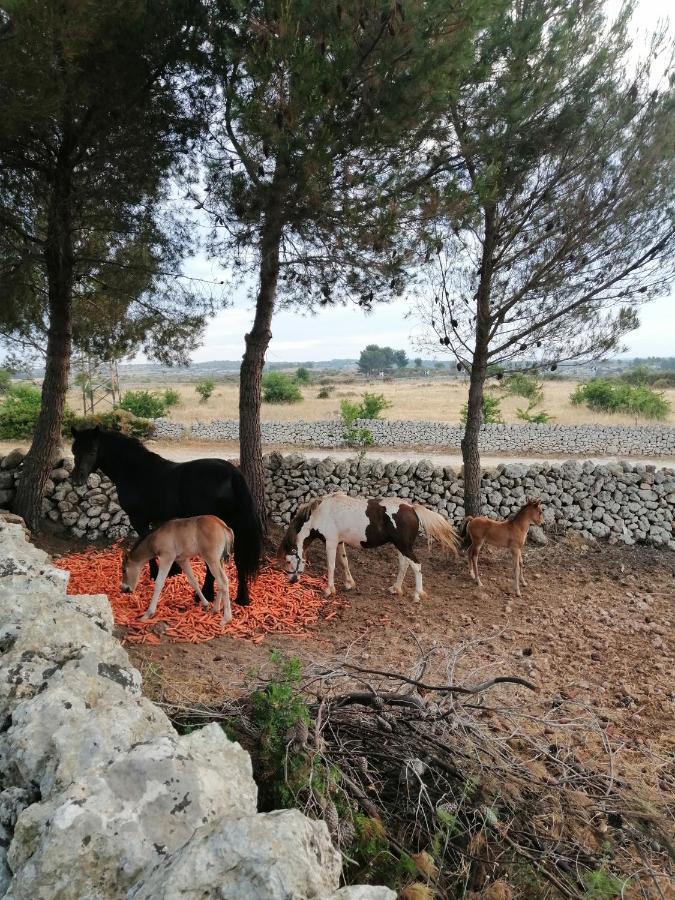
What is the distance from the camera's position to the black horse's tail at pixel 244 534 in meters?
5.84

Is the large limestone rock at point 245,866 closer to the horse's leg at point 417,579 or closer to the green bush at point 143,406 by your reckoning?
the horse's leg at point 417,579

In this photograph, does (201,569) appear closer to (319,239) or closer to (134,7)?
(319,239)

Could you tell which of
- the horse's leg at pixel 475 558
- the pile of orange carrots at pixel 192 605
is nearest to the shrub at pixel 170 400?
the pile of orange carrots at pixel 192 605

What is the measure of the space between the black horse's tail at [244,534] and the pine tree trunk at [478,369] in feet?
11.4

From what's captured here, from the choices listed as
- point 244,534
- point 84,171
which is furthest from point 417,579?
point 84,171

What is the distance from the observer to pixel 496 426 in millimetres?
20500

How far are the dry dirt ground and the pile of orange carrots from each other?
19 centimetres

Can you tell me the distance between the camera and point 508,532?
688 cm

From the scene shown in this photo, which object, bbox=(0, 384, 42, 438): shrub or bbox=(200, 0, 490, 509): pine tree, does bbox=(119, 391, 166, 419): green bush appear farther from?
bbox=(200, 0, 490, 509): pine tree

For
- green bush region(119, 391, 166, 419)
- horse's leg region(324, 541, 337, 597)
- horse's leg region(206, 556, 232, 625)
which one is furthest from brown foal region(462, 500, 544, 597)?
green bush region(119, 391, 166, 419)

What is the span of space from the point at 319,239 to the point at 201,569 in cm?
408

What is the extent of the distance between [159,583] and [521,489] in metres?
6.17

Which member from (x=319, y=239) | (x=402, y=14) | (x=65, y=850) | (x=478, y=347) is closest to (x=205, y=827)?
(x=65, y=850)

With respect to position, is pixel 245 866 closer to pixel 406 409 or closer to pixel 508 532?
pixel 508 532
